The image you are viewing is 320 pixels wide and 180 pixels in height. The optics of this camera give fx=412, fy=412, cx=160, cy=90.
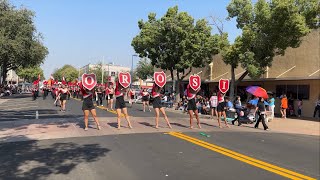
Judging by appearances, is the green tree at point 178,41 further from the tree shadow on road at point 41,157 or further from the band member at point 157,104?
the tree shadow on road at point 41,157

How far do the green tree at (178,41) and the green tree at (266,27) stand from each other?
694cm

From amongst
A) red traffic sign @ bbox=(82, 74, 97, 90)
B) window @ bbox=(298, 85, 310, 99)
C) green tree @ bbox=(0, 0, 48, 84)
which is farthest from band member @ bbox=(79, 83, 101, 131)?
green tree @ bbox=(0, 0, 48, 84)

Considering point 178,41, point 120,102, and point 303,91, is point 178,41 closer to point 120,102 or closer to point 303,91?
point 303,91

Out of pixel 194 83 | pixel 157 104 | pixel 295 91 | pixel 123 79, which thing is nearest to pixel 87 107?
pixel 123 79

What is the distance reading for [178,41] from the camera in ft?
119

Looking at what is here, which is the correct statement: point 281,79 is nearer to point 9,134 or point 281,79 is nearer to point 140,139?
point 140,139

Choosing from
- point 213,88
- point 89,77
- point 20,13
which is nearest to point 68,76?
point 20,13

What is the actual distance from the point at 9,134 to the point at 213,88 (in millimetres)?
29185

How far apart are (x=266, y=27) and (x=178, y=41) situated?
1225 centimetres

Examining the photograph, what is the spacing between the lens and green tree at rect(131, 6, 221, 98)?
35938 millimetres

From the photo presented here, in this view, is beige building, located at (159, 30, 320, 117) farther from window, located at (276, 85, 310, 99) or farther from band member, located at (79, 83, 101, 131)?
band member, located at (79, 83, 101, 131)

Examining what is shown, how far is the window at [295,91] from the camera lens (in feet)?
89.4

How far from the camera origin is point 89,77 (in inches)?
563

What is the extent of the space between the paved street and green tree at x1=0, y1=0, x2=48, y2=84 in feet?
101
